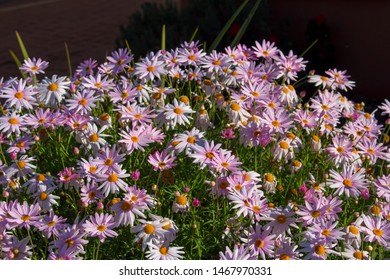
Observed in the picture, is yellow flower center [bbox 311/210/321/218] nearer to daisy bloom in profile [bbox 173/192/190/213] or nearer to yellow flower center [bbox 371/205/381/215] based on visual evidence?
yellow flower center [bbox 371/205/381/215]

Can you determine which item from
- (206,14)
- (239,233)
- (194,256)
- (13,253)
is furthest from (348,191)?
(206,14)

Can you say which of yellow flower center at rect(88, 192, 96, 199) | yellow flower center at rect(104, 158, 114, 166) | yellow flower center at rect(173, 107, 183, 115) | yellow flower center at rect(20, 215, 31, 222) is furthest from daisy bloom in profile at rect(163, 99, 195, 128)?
yellow flower center at rect(20, 215, 31, 222)

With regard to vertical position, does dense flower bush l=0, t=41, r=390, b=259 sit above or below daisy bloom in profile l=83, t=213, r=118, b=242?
above

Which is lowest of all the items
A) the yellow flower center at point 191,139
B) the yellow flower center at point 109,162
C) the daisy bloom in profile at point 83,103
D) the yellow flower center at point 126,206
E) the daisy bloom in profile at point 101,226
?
the daisy bloom in profile at point 101,226

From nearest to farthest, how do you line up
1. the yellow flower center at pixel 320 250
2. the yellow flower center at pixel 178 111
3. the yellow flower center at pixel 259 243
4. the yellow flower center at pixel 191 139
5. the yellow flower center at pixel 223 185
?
the yellow flower center at pixel 320 250
the yellow flower center at pixel 259 243
the yellow flower center at pixel 223 185
the yellow flower center at pixel 191 139
the yellow flower center at pixel 178 111

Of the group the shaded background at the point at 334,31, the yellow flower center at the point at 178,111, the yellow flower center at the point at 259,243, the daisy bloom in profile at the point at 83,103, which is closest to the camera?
the yellow flower center at the point at 259,243

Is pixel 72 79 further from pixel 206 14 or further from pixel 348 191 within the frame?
pixel 206 14

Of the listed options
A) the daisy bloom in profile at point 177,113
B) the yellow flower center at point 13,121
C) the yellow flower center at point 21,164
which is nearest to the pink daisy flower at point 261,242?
the daisy bloom in profile at point 177,113

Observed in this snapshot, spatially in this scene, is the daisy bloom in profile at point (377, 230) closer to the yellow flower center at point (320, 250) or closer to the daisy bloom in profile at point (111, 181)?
the yellow flower center at point (320, 250)
